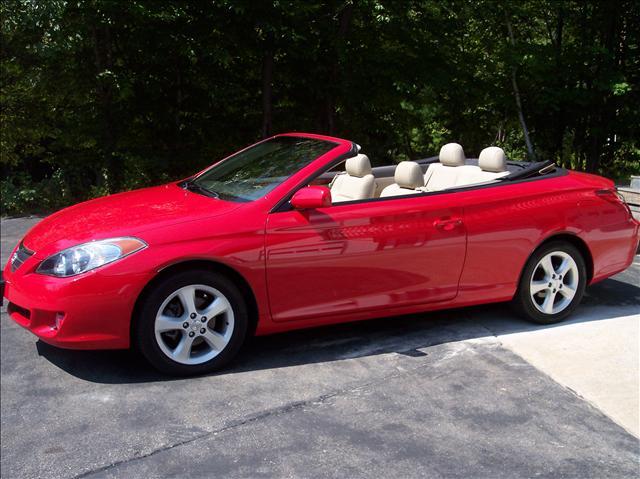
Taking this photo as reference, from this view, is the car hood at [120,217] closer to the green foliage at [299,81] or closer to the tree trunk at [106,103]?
the green foliage at [299,81]

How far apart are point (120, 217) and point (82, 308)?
68 centimetres

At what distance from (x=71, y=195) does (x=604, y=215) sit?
890 cm

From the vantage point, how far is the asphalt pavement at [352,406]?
3.35m

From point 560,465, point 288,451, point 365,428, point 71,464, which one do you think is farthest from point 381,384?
point 71,464

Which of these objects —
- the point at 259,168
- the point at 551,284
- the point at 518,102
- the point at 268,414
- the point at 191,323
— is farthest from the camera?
the point at 518,102

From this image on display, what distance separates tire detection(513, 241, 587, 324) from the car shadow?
0.36 ft

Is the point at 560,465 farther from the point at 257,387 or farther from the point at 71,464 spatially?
the point at 71,464

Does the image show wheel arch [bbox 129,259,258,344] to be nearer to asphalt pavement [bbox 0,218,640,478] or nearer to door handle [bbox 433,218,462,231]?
asphalt pavement [bbox 0,218,640,478]

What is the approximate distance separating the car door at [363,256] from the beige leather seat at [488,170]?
69 cm

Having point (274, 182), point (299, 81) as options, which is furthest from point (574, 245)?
point (299, 81)

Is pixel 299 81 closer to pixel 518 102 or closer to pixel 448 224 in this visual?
pixel 518 102

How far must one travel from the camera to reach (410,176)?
529 centimetres

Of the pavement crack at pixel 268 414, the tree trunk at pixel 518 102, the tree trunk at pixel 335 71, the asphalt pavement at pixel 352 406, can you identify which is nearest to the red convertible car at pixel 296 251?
the asphalt pavement at pixel 352 406

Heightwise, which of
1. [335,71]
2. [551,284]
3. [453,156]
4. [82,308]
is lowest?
[551,284]
